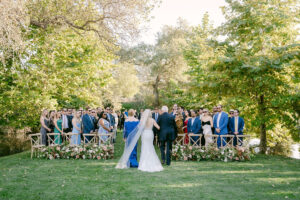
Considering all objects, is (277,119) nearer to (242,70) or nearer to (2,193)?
(242,70)

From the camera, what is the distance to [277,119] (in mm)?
15273

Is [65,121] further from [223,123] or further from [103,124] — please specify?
[223,123]

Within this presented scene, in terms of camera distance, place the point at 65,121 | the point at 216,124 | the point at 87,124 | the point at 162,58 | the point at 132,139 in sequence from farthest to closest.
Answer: the point at 162,58 → the point at 65,121 → the point at 87,124 → the point at 216,124 → the point at 132,139

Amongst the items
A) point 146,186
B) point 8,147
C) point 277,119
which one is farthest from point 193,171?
point 8,147

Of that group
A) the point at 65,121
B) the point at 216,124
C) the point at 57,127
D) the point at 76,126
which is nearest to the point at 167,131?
the point at 216,124

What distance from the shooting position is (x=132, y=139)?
30.5ft

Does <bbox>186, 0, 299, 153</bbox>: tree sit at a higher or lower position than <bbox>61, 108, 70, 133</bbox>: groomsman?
higher

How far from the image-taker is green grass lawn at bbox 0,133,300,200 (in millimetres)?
5828

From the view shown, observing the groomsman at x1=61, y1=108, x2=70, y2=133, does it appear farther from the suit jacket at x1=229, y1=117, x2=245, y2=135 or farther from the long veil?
the suit jacket at x1=229, y1=117, x2=245, y2=135

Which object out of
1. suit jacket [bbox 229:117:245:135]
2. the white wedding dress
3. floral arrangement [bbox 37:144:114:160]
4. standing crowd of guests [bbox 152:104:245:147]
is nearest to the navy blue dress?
the white wedding dress

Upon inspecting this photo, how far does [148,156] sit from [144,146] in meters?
0.41

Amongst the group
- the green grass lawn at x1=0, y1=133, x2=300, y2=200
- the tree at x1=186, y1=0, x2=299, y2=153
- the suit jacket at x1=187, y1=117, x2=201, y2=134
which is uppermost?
the tree at x1=186, y1=0, x2=299, y2=153

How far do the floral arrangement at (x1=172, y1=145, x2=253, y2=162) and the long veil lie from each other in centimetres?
240

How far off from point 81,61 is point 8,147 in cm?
1066
